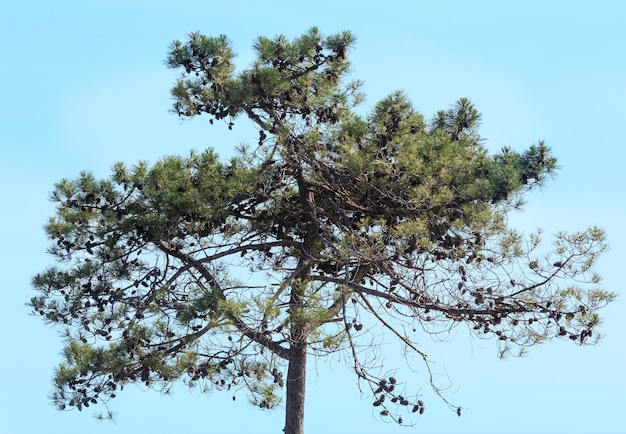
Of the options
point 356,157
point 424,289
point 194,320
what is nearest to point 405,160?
point 356,157

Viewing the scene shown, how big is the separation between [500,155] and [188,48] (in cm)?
244

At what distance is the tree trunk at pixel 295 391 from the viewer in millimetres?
7297

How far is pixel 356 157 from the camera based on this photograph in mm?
6730

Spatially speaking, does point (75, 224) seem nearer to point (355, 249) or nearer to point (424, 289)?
point (355, 249)

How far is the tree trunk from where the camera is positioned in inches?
287

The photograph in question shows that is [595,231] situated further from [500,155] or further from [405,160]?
[405,160]

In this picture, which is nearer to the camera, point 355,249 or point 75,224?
point 355,249

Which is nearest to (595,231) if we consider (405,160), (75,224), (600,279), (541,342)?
(600,279)

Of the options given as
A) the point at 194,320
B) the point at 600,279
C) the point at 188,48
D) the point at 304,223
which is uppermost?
the point at 188,48

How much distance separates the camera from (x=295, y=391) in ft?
24.1

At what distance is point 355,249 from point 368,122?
94 centimetres

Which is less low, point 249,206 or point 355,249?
point 249,206

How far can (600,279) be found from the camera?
7.17m

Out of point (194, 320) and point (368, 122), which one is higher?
point (368, 122)
